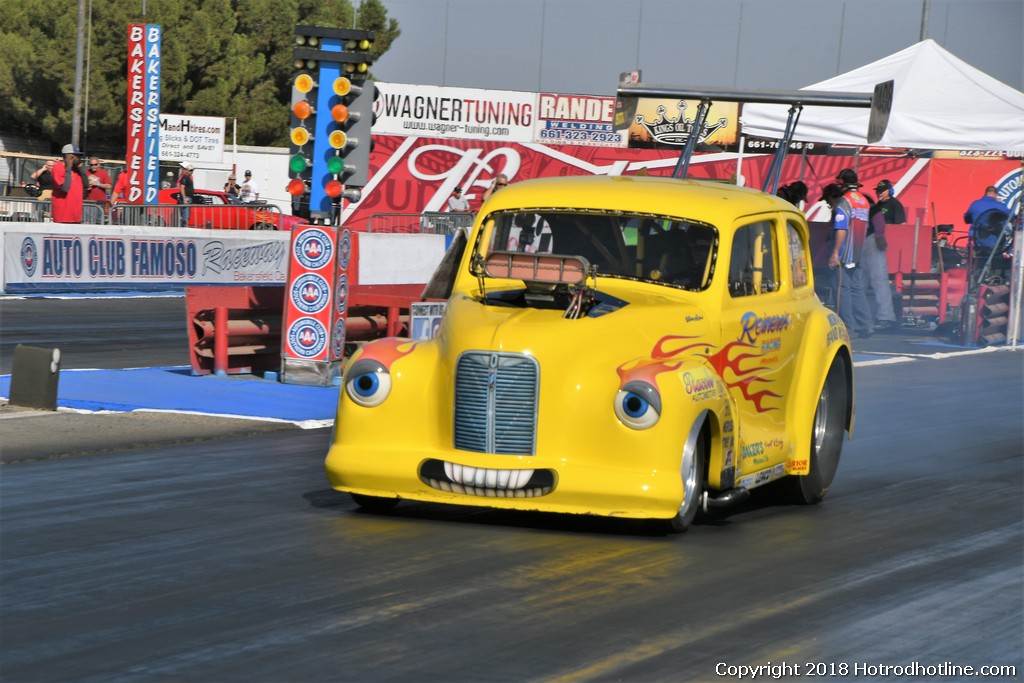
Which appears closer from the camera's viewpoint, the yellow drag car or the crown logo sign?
the yellow drag car

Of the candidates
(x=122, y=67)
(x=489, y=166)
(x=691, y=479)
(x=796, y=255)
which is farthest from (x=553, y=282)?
(x=122, y=67)

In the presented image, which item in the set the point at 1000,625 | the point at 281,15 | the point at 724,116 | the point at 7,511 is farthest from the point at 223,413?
the point at 281,15

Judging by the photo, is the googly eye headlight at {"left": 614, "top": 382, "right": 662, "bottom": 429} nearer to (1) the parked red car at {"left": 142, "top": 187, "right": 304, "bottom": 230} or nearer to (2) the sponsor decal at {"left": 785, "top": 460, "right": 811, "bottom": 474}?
(2) the sponsor decal at {"left": 785, "top": 460, "right": 811, "bottom": 474}

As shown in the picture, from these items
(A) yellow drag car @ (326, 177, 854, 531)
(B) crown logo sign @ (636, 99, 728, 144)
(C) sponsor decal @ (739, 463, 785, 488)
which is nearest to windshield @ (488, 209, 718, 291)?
(A) yellow drag car @ (326, 177, 854, 531)

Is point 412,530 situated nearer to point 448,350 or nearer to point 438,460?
point 438,460

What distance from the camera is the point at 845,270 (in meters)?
19.9

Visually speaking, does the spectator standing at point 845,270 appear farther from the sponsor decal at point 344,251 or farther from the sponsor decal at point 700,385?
the sponsor decal at point 700,385

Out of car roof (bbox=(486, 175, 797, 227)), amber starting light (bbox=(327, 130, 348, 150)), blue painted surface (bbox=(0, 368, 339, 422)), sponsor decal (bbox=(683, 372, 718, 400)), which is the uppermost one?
amber starting light (bbox=(327, 130, 348, 150))

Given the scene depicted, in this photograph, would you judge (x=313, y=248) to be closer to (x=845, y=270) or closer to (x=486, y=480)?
(x=486, y=480)

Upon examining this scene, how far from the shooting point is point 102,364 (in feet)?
49.8

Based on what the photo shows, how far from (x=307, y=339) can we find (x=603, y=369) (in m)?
7.07

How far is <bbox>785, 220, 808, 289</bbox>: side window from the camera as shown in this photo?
8.94 meters

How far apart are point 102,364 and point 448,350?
8.60 meters

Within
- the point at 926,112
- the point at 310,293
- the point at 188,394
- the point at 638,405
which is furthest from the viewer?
the point at 926,112
